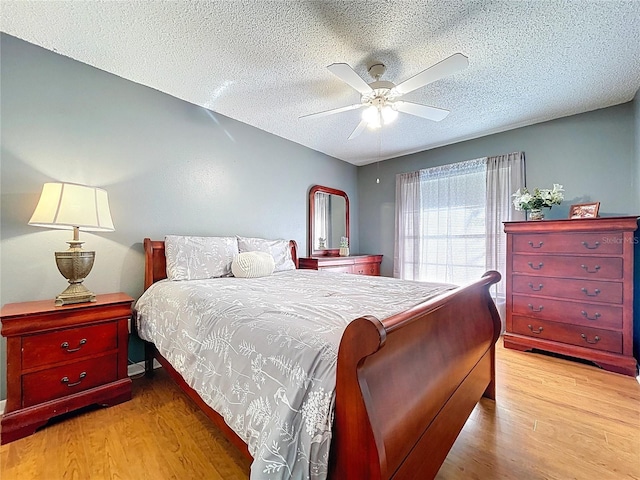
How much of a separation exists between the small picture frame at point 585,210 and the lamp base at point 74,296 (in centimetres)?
428

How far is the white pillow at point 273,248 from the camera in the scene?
2.91 meters

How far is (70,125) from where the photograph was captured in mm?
2102

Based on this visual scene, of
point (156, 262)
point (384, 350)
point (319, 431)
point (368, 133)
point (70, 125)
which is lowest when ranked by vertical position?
point (319, 431)

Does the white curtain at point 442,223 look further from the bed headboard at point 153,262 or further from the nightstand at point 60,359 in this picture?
the nightstand at point 60,359

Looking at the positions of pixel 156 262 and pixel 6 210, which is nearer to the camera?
pixel 6 210

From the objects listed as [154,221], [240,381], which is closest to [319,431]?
[240,381]

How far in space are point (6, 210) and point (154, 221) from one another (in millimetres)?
894

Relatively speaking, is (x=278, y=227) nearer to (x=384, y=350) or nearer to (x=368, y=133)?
(x=368, y=133)

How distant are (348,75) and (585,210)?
2.73 m

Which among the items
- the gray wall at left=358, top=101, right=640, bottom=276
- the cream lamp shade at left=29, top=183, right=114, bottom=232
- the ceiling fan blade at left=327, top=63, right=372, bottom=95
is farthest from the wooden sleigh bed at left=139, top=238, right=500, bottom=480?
the gray wall at left=358, top=101, right=640, bottom=276

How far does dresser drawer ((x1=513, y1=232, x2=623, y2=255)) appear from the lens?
2.38 m

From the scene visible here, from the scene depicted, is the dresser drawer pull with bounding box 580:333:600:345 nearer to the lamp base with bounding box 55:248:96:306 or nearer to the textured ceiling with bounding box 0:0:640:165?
the textured ceiling with bounding box 0:0:640:165

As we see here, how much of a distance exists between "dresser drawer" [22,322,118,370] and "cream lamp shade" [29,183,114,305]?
20 centimetres

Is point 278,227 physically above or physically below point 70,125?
below
